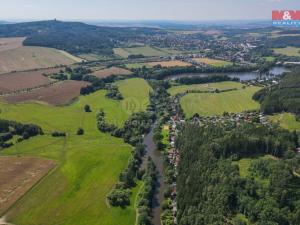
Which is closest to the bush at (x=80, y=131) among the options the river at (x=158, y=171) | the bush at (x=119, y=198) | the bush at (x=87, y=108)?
the river at (x=158, y=171)

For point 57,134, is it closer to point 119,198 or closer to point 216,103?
point 119,198

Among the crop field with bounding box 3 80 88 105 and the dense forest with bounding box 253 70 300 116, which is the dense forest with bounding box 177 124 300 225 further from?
the crop field with bounding box 3 80 88 105

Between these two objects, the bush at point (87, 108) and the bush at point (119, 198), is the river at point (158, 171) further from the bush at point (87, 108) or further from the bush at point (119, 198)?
the bush at point (87, 108)

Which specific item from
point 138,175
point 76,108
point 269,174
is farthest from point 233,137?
point 76,108

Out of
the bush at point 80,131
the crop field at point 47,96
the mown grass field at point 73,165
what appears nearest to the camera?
the mown grass field at point 73,165

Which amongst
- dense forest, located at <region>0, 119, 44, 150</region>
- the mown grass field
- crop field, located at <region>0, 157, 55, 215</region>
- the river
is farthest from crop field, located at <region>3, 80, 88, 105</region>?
crop field, located at <region>0, 157, 55, 215</region>

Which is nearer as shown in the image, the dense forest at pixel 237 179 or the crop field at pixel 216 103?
the dense forest at pixel 237 179
